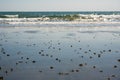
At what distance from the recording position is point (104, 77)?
13.7 m

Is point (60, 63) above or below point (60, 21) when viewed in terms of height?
above

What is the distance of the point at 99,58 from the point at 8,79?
22.5 ft

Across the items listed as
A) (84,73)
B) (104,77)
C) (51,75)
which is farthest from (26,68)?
(104,77)

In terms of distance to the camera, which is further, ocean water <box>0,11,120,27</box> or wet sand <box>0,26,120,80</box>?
ocean water <box>0,11,120,27</box>

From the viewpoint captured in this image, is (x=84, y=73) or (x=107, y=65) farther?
(x=107, y=65)

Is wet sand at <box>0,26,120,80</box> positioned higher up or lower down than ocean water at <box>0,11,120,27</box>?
higher up

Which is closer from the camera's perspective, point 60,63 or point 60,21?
point 60,63

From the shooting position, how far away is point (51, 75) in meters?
14.1

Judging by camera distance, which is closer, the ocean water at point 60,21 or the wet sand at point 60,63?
the wet sand at point 60,63

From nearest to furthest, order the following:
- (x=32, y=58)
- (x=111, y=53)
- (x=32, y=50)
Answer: (x=32, y=58)
(x=111, y=53)
(x=32, y=50)

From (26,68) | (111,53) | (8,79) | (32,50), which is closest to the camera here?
(8,79)

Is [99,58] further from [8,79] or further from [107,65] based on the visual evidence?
[8,79]

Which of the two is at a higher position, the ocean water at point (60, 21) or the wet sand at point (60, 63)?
the wet sand at point (60, 63)

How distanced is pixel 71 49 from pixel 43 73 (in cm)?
799
